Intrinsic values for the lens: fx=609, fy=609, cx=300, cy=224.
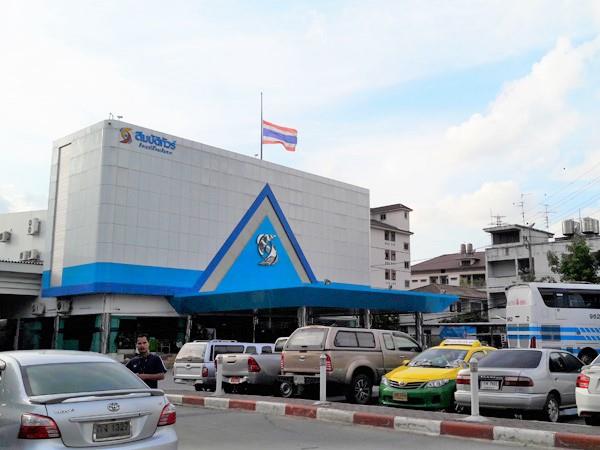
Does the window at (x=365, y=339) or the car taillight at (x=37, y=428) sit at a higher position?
the window at (x=365, y=339)

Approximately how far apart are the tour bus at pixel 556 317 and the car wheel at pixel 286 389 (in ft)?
36.5

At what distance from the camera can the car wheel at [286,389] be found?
1527 centimetres

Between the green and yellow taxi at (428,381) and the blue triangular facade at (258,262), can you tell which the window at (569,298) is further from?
the blue triangular facade at (258,262)

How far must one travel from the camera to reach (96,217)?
3341cm

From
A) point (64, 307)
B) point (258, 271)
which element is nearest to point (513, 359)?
point (64, 307)

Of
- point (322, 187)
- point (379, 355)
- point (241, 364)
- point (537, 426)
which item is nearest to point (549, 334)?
point (379, 355)

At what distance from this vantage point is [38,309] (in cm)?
3681

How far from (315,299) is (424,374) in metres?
17.6

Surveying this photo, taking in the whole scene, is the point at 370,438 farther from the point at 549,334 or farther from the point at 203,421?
the point at 549,334

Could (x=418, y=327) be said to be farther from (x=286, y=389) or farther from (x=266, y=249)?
(x=286, y=389)

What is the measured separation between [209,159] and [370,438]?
31.0 metres

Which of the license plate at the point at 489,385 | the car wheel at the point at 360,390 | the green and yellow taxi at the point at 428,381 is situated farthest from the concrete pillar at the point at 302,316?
the license plate at the point at 489,385

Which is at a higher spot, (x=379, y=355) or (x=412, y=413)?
(x=379, y=355)

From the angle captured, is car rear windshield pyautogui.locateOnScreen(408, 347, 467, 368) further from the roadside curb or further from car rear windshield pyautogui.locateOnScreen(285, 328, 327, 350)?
the roadside curb
